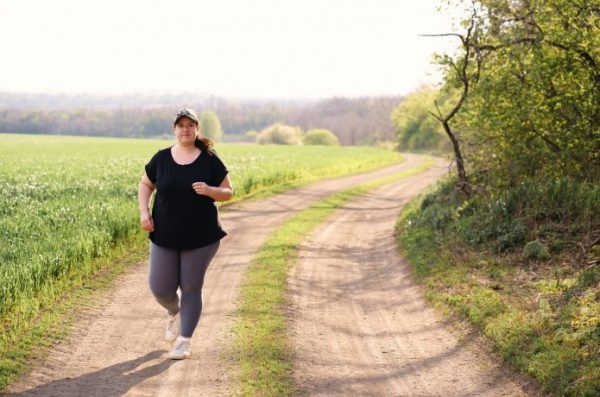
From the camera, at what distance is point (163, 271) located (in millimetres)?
6648

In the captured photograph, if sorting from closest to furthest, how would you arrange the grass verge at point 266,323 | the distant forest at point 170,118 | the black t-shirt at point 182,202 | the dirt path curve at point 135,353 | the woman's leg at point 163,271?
the dirt path curve at point 135,353, the grass verge at point 266,323, the black t-shirt at point 182,202, the woman's leg at point 163,271, the distant forest at point 170,118

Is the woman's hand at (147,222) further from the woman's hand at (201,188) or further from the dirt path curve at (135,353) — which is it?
the dirt path curve at (135,353)

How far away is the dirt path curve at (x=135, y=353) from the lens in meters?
5.98

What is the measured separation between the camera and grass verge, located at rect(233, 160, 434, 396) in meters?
6.25

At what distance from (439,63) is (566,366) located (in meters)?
10.3

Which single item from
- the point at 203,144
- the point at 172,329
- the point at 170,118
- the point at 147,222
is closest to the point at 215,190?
the point at 203,144

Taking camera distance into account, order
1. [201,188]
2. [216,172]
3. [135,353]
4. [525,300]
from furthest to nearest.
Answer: [525,300]
[135,353]
[216,172]
[201,188]

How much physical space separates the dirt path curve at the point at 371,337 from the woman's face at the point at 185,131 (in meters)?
2.67

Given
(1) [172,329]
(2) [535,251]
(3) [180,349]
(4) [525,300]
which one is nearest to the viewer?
(3) [180,349]

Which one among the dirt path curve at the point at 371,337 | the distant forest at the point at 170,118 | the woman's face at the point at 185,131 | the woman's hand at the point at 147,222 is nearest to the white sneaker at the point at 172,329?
the woman's hand at the point at 147,222

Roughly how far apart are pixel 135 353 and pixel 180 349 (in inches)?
22.9

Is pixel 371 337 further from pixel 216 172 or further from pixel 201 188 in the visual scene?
pixel 201 188

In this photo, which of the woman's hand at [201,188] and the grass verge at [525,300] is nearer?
the woman's hand at [201,188]

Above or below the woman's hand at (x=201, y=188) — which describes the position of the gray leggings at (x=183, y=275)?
below
